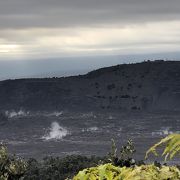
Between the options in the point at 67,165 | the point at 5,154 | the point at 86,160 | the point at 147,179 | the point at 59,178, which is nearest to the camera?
the point at 147,179

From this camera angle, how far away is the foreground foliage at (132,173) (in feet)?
13.6

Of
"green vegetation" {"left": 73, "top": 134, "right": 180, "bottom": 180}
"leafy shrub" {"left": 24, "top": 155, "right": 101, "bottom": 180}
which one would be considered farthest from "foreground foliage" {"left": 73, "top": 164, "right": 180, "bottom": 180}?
"leafy shrub" {"left": 24, "top": 155, "right": 101, "bottom": 180}

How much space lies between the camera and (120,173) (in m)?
4.49

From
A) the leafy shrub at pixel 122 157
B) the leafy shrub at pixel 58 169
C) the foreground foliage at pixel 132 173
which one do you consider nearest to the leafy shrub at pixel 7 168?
the leafy shrub at pixel 122 157

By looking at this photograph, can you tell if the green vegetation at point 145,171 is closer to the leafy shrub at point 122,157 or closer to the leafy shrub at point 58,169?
the leafy shrub at point 122,157

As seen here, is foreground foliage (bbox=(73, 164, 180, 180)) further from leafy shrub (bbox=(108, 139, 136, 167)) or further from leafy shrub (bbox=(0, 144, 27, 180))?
leafy shrub (bbox=(0, 144, 27, 180))

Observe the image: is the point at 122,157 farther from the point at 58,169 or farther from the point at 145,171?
the point at 58,169

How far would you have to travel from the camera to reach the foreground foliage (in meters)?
4.16

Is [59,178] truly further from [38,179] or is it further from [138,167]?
[138,167]

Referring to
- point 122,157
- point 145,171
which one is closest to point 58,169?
point 122,157

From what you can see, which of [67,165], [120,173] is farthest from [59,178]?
[120,173]

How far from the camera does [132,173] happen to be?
4211mm

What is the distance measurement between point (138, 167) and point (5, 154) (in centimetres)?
5185

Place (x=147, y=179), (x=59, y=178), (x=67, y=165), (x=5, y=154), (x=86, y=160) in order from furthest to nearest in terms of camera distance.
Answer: (x=86, y=160) → (x=67, y=165) → (x=59, y=178) → (x=5, y=154) → (x=147, y=179)
